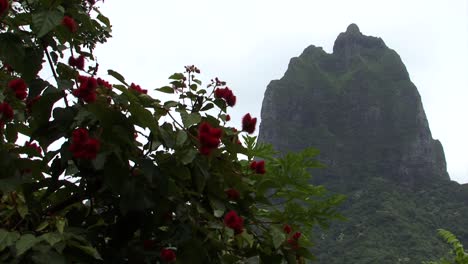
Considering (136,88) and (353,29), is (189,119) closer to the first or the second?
(136,88)

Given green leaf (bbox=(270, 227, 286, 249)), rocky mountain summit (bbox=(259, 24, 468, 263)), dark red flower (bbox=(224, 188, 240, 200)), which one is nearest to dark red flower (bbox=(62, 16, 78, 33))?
dark red flower (bbox=(224, 188, 240, 200))

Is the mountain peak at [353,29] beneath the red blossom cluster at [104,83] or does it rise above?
above

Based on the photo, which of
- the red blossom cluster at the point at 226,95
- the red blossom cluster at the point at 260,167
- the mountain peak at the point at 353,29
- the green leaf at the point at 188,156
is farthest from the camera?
the mountain peak at the point at 353,29

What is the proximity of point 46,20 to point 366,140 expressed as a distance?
111 m

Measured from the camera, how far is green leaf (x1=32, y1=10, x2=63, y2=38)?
4.97 ft

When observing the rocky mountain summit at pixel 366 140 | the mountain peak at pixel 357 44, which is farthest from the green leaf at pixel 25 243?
the mountain peak at pixel 357 44

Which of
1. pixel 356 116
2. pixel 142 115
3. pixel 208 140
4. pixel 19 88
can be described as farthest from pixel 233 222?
pixel 356 116

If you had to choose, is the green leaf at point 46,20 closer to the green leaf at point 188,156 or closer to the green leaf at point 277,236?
the green leaf at point 188,156

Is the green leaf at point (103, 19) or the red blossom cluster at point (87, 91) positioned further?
the green leaf at point (103, 19)

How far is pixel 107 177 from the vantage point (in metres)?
1.64

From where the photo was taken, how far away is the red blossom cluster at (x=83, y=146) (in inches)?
60.7

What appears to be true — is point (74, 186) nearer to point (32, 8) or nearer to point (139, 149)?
point (139, 149)

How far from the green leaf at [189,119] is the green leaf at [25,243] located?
630mm

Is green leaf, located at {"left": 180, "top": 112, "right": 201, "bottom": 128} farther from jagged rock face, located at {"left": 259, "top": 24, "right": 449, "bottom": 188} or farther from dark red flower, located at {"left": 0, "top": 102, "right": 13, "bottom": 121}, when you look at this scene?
jagged rock face, located at {"left": 259, "top": 24, "right": 449, "bottom": 188}
